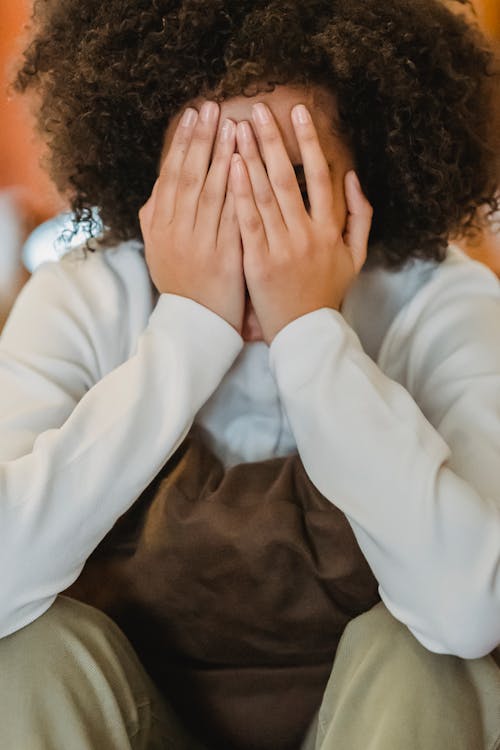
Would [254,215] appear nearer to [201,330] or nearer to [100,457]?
[201,330]

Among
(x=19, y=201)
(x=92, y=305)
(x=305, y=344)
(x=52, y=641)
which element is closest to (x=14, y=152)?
(x=19, y=201)

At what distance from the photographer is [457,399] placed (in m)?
0.85

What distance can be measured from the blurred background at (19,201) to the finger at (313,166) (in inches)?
39.6

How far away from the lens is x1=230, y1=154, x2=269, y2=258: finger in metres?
0.82

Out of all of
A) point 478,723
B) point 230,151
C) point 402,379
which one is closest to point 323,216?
point 230,151

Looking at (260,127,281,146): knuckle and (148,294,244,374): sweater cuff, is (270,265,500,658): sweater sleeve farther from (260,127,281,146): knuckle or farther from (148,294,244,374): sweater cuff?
(260,127,281,146): knuckle

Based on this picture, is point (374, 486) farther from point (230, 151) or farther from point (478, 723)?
point (230, 151)

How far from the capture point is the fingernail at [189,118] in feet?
2.75

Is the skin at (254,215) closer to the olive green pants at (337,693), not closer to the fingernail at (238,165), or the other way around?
the fingernail at (238,165)

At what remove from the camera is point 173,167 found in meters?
0.85

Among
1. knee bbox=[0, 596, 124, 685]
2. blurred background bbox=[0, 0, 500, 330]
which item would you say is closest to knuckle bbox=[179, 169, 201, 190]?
knee bbox=[0, 596, 124, 685]

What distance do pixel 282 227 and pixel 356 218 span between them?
0.10 meters

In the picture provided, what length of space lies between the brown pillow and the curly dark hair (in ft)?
0.99

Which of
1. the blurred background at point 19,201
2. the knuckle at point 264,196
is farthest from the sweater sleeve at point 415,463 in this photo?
the blurred background at point 19,201
